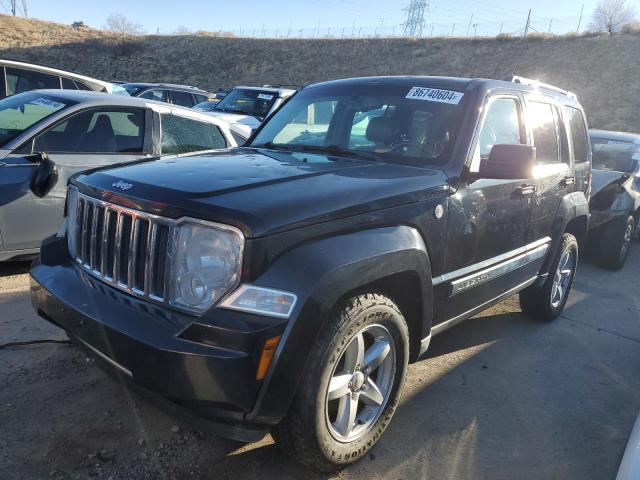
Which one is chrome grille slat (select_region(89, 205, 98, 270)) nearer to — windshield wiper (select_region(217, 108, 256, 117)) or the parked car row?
the parked car row

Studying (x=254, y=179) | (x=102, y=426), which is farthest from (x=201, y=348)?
(x=102, y=426)

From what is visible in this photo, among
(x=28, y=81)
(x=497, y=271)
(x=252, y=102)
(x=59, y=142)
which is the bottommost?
(x=497, y=271)

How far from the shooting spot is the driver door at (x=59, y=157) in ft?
14.0

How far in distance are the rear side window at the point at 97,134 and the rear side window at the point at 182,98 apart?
9086 millimetres

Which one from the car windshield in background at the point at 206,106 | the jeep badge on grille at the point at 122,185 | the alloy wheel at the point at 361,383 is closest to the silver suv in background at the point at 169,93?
the car windshield in background at the point at 206,106

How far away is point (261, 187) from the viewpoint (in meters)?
2.37

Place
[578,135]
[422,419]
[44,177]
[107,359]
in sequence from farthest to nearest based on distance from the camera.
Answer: [578,135]
[44,177]
[422,419]
[107,359]

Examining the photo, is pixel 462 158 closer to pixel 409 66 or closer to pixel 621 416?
pixel 621 416

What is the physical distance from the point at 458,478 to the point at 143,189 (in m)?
2.06

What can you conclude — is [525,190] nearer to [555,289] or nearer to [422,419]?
[555,289]

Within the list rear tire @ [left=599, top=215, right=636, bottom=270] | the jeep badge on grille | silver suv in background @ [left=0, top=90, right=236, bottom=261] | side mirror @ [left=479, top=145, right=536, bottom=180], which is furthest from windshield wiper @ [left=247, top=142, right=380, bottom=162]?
rear tire @ [left=599, top=215, right=636, bottom=270]

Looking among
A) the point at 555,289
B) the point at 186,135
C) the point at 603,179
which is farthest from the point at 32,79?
the point at 603,179

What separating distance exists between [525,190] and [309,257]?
2.13 metres

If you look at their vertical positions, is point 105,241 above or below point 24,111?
below
